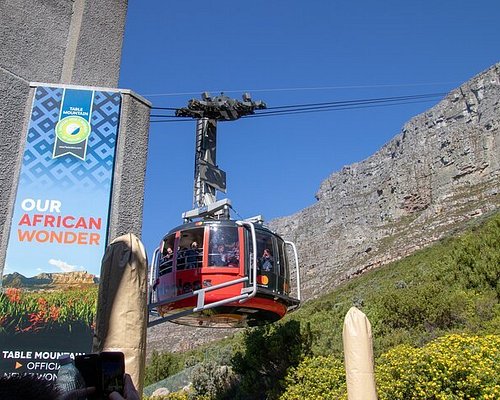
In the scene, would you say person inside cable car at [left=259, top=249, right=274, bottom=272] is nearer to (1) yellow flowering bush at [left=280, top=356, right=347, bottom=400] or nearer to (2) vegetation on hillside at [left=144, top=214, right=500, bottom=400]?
(2) vegetation on hillside at [left=144, top=214, right=500, bottom=400]

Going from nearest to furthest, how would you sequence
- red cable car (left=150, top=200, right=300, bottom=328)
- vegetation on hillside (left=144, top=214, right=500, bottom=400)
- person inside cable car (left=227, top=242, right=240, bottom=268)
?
1. red cable car (left=150, top=200, right=300, bottom=328)
2. person inside cable car (left=227, top=242, right=240, bottom=268)
3. vegetation on hillside (left=144, top=214, right=500, bottom=400)

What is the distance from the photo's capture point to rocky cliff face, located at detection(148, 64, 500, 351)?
152 feet

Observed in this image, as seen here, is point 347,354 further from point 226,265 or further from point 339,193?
point 339,193

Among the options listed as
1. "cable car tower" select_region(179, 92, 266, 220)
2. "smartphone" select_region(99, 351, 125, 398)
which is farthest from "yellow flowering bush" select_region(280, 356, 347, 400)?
"smartphone" select_region(99, 351, 125, 398)

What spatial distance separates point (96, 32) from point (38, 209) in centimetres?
211

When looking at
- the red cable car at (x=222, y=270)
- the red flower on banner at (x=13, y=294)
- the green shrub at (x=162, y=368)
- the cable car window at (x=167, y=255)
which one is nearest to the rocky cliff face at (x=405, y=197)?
the green shrub at (x=162, y=368)

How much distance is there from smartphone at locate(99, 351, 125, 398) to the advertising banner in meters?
3.24

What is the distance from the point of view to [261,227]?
7.02 m

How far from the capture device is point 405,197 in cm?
6900

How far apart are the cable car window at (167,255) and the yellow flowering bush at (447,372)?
3.59 m

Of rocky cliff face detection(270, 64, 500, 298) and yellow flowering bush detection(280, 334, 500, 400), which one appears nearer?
yellow flowering bush detection(280, 334, 500, 400)

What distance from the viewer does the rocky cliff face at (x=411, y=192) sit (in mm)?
48062

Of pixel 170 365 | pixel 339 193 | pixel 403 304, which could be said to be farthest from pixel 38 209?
pixel 339 193

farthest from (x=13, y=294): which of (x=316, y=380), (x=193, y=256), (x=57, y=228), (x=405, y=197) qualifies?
(x=405, y=197)
